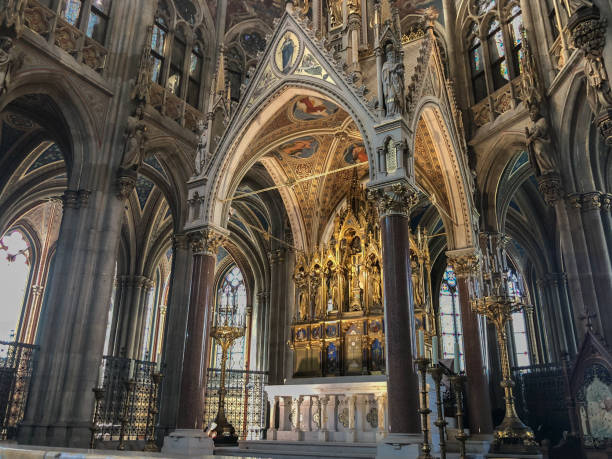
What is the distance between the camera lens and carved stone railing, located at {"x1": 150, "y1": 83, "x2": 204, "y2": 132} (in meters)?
15.2

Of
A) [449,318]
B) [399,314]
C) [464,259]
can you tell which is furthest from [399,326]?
[449,318]

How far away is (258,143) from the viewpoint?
1306 cm

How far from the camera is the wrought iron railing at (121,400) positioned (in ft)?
47.3

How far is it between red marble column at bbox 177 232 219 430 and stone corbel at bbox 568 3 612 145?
335 inches

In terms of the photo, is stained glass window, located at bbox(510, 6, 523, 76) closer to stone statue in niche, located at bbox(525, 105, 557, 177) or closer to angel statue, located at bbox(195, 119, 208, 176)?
stone statue in niche, located at bbox(525, 105, 557, 177)

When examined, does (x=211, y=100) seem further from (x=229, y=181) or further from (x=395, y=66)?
(x=395, y=66)

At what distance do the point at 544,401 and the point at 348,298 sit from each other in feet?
22.3

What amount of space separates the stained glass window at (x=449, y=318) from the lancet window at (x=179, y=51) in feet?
47.7

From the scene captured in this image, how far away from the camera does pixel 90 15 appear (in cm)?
1389

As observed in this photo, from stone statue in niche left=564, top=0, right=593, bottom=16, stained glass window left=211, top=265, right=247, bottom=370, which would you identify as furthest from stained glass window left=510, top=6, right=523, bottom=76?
stained glass window left=211, top=265, right=247, bottom=370

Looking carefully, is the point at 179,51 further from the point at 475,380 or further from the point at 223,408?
the point at 475,380

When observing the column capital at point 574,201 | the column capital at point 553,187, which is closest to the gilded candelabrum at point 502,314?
the column capital at point 553,187

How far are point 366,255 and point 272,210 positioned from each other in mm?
5859

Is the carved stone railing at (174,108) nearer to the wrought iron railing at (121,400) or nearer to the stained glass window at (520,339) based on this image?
the wrought iron railing at (121,400)
